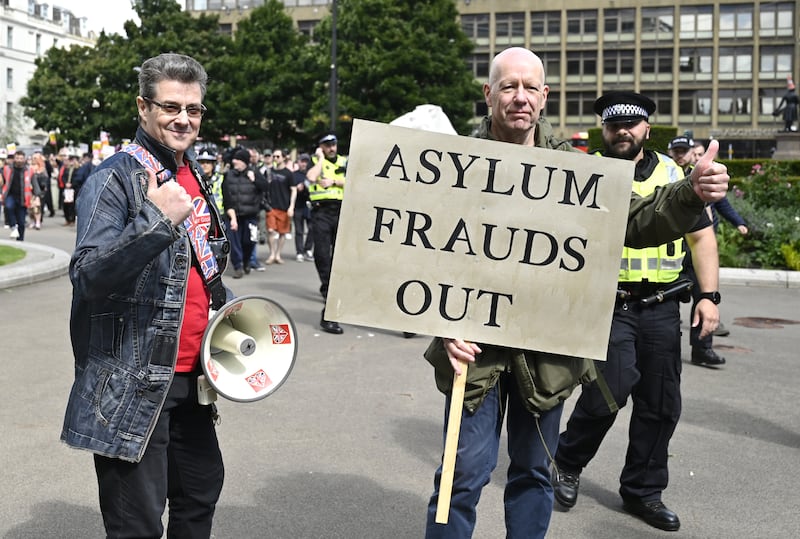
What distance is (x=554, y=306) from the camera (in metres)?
3.27

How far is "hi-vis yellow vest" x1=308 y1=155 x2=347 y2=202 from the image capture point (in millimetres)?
11039

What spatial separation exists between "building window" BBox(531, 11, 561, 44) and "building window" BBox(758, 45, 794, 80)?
48.8ft

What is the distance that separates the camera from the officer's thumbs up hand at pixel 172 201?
9.10ft

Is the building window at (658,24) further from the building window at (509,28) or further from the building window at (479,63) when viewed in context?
the building window at (479,63)

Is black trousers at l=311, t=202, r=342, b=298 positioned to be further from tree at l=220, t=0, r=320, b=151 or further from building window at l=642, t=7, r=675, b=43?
building window at l=642, t=7, r=675, b=43

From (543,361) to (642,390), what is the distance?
151cm

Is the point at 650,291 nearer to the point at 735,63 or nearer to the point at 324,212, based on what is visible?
the point at 324,212

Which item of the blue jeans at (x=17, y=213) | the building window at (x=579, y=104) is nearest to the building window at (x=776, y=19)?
the building window at (x=579, y=104)

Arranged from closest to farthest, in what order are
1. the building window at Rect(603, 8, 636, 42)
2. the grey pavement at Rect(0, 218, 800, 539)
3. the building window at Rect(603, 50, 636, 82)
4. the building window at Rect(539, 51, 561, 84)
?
the grey pavement at Rect(0, 218, 800, 539) < the building window at Rect(603, 8, 636, 42) < the building window at Rect(603, 50, 636, 82) < the building window at Rect(539, 51, 561, 84)

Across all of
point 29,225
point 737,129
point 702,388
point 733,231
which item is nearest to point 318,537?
point 702,388

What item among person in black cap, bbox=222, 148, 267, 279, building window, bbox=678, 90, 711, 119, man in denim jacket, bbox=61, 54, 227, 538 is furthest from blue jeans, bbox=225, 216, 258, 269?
building window, bbox=678, 90, 711, 119

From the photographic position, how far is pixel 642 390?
15.4 ft

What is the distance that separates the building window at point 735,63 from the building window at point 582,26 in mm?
9431

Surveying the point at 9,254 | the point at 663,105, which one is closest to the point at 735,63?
the point at 663,105
